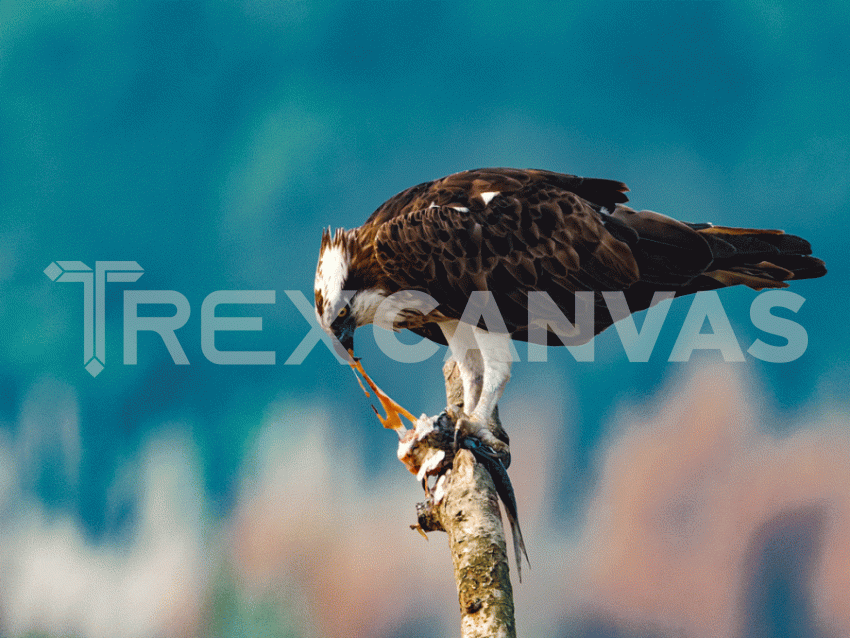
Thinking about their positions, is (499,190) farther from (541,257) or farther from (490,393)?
(490,393)

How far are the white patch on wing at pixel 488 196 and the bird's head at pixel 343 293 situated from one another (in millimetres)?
947

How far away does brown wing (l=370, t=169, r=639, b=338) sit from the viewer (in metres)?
4.49

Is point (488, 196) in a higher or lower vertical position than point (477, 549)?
higher

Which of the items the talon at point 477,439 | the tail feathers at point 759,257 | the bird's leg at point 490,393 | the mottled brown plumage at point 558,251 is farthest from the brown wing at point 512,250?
the talon at point 477,439

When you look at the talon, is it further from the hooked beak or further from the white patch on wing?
the white patch on wing

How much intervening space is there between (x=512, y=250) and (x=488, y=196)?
396 millimetres

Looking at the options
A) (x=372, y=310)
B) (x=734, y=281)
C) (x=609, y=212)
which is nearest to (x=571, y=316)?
(x=609, y=212)

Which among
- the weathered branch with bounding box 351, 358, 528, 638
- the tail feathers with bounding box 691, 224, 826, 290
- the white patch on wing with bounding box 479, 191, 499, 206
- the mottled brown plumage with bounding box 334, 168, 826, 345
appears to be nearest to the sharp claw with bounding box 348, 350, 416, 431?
the weathered branch with bounding box 351, 358, 528, 638

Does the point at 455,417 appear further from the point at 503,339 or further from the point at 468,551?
the point at 468,551

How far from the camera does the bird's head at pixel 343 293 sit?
4.81m

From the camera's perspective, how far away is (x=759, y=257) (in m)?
4.38

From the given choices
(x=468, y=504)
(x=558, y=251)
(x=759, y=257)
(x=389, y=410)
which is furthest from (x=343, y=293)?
(x=759, y=257)

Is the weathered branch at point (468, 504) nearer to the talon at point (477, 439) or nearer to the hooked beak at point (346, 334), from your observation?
the talon at point (477, 439)

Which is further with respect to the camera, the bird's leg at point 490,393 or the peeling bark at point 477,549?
the bird's leg at point 490,393
